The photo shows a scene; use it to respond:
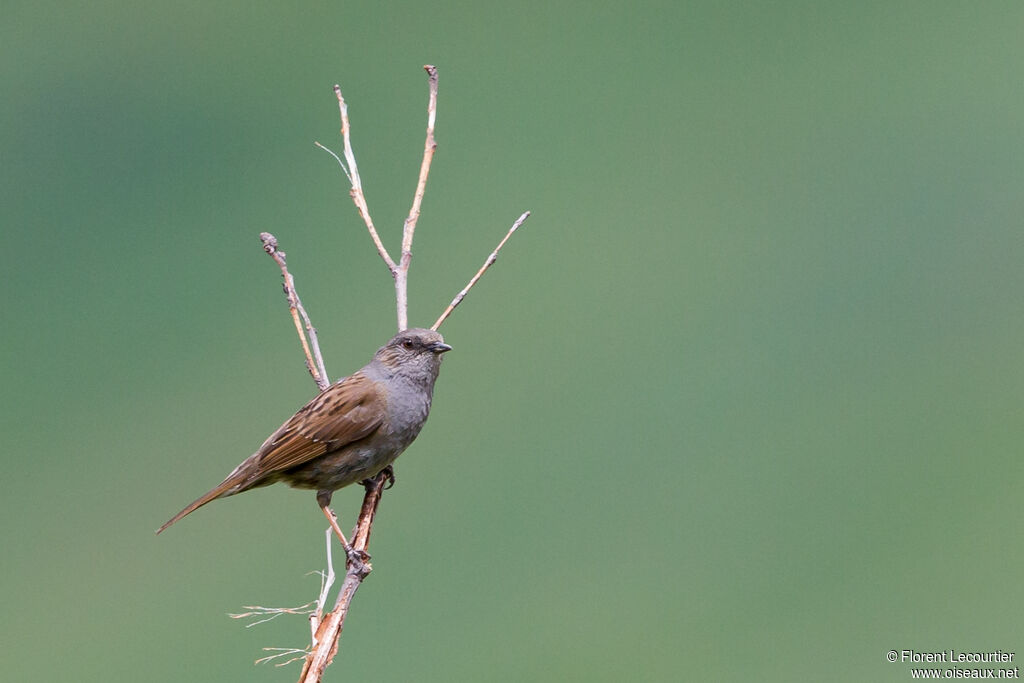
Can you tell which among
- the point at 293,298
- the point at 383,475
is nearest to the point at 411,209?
the point at 293,298

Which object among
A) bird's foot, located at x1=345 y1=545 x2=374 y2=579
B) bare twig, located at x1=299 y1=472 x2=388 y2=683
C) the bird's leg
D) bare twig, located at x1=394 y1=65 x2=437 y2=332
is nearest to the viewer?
bare twig, located at x1=299 y1=472 x2=388 y2=683

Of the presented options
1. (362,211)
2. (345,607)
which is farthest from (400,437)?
(345,607)

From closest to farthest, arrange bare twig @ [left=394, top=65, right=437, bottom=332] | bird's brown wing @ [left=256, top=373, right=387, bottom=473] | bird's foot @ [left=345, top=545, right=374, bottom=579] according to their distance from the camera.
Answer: bird's foot @ [left=345, top=545, right=374, bottom=579], bare twig @ [left=394, top=65, right=437, bottom=332], bird's brown wing @ [left=256, top=373, right=387, bottom=473]

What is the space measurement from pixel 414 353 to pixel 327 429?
500 millimetres

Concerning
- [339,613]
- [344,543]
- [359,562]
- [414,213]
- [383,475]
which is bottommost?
[339,613]

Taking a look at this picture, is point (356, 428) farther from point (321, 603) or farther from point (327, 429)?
point (321, 603)

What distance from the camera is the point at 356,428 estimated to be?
445 centimetres

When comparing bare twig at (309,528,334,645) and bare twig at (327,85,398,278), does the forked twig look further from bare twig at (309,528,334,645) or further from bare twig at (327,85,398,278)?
bare twig at (309,528,334,645)

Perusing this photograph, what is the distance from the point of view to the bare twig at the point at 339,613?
8.96 ft

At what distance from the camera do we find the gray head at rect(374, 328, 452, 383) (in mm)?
4453

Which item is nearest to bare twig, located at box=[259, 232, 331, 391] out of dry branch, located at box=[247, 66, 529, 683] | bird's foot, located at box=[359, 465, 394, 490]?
dry branch, located at box=[247, 66, 529, 683]

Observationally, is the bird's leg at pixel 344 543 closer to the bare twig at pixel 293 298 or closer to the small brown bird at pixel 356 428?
the small brown bird at pixel 356 428

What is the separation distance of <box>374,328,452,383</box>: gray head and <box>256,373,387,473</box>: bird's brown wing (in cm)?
13

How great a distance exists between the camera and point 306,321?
4.01 m
